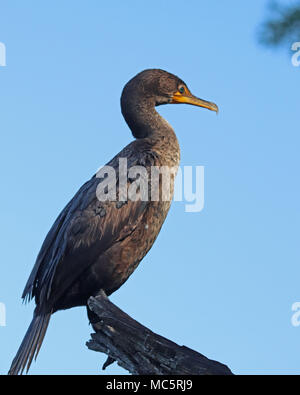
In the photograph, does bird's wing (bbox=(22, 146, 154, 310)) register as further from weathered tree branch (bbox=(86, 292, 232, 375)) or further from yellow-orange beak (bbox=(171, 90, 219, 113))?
yellow-orange beak (bbox=(171, 90, 219, 113))

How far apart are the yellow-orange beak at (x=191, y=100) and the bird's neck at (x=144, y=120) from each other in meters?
0.33

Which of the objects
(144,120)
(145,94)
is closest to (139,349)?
(144,120)

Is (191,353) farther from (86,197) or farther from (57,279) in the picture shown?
(86,197)

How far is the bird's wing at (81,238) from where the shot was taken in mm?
5035

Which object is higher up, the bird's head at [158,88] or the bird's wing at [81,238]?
the bird's head at [158,88]

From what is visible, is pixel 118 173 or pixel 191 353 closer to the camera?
pixel 191 353

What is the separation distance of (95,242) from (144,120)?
1247 millimetres

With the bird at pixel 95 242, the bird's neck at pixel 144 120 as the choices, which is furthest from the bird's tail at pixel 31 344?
the bird's neck at pixel 144 120

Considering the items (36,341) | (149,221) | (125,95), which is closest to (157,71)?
(125,95)

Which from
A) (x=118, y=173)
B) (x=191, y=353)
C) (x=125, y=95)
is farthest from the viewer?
(x=125, y=95)

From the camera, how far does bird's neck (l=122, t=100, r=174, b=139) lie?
571cm

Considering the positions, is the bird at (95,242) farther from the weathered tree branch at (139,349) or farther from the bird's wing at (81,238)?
the weathered tree branch at (139,349)
